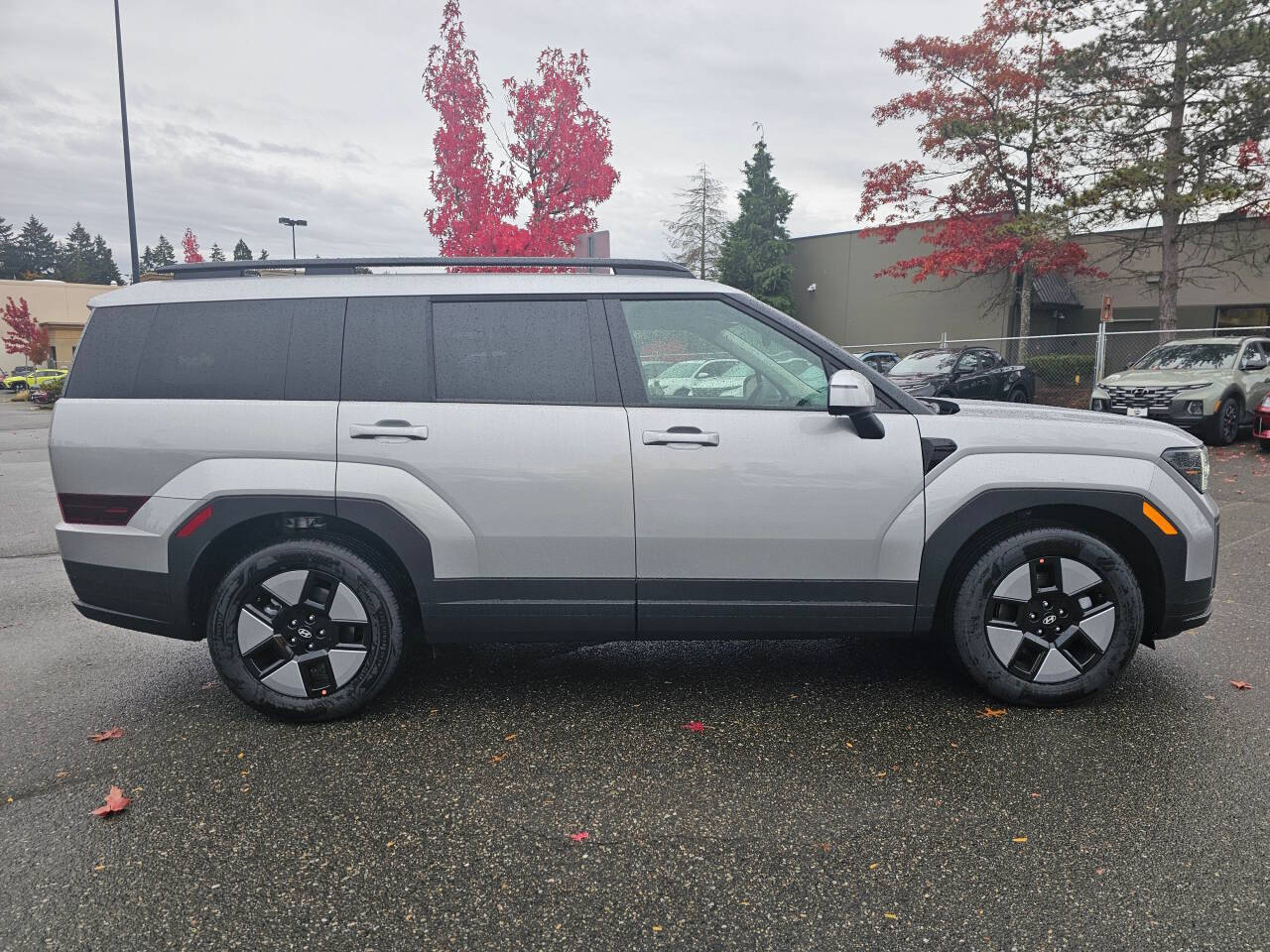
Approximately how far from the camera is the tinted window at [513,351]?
3.49 metres

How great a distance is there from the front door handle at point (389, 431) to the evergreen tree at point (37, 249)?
138 m

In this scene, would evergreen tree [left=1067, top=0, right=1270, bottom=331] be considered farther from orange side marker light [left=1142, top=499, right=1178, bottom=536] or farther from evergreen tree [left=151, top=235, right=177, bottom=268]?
evergreen tree [left=151, top=235, right=177, bottom=268]

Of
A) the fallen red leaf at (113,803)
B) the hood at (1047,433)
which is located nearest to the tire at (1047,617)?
the hood at (1047,433)

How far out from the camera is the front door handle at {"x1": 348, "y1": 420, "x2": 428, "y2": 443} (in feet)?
11.2

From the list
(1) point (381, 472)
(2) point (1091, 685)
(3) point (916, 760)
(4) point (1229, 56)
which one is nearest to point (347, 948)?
(1) point (381, 472)

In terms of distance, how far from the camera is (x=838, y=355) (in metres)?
3.48

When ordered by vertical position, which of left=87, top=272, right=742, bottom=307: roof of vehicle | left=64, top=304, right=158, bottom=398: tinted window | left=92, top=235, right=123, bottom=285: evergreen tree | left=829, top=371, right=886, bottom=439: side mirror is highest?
left=92, top=235, right=123, bottom=285: evergreen tree

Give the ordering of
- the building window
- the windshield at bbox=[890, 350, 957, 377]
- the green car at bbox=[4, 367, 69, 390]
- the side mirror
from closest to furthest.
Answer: the side mirror, the windshield at bbox=[890, 350, 957, 377], the building window, the green car at bbox=[4, 367, 69, 390]

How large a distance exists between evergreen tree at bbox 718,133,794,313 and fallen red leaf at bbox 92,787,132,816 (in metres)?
32.5

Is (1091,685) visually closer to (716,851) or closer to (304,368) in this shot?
(716,851)

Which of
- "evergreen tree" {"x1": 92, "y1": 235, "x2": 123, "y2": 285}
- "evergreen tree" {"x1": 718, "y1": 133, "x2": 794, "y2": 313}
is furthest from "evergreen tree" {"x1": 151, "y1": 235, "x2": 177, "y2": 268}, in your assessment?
"evergreen tree" {"x1": 718, "y1": 133, "x2": 794, "y2": 313}

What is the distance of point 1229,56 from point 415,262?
58.0 ft

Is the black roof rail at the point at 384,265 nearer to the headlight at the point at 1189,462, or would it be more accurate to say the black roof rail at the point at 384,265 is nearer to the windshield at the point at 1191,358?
the headlight at the point at 1189,462

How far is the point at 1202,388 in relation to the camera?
41.9ft
